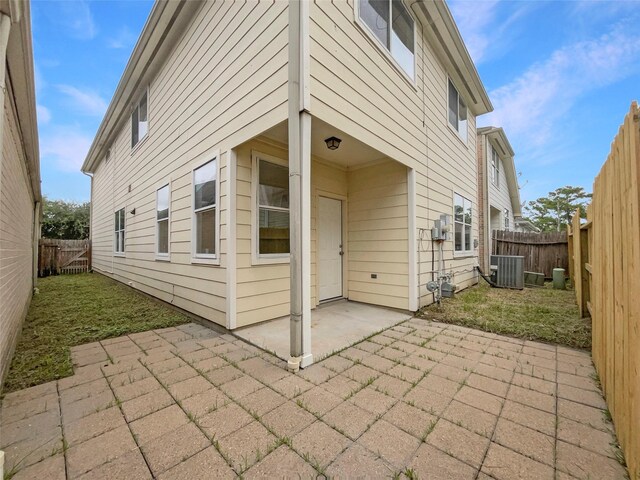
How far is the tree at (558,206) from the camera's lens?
21609 mm

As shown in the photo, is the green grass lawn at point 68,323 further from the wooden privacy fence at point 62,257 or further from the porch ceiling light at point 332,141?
the wooden privacy fence at point 62,257

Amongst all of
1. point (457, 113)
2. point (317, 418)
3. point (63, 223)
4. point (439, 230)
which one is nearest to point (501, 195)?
point (457, 113)

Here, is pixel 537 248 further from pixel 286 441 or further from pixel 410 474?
pixel 286 441

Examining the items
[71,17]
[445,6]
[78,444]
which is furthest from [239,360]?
[71,17]

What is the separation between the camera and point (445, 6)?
500cm

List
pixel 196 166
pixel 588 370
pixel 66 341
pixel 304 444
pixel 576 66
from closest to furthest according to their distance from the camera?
pixel 304 444
pixel 588 370
pixel 66 341
pixel 196 166
pixel 576 66

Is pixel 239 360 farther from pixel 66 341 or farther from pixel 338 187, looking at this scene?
pixel 338 187

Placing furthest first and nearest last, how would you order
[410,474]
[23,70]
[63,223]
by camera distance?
[63,223]
[23,70]
[410,474]

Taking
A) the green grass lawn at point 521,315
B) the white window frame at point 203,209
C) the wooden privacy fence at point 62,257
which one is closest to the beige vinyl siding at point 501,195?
the green grass lawn at point 521,315

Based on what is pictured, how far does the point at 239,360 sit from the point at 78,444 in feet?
Result: 4.34

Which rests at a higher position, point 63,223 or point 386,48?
point 386,48

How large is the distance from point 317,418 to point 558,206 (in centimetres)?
2871

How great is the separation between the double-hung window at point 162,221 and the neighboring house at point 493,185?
9.43 metres

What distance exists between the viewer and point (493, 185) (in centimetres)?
1075
